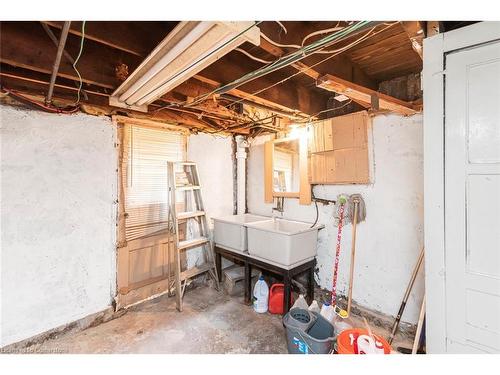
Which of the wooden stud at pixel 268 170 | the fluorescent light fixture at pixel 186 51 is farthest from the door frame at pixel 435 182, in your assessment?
the wooden stud at pixel 268 170

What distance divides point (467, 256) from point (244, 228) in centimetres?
202

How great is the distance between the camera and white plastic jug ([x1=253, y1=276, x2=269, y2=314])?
8.43 feet

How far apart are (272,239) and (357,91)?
153 centimetres

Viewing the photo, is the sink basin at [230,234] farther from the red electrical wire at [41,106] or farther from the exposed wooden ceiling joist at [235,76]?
the red electrical wire at [41,106]

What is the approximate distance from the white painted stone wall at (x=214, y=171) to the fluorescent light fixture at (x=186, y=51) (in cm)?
147

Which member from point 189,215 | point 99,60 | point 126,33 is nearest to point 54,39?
point 126,33

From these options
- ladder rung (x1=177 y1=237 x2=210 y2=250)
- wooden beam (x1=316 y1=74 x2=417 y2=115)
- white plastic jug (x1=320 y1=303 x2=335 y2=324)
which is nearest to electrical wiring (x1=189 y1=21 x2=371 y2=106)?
wooden beam (x1=316 y1=74 x2=417 y2=115)

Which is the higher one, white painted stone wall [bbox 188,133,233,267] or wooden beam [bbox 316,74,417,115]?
wooden beam [bbox 316,74,417,115]

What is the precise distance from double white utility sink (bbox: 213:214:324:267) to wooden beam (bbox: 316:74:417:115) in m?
1.31

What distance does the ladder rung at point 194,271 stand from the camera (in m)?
2.73

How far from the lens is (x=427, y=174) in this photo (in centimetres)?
116

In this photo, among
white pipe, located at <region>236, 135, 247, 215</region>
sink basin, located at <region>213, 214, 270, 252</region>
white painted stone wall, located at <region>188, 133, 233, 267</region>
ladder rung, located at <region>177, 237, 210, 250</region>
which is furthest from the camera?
white pipe, located at <region>236, 135, 247, 215</region>

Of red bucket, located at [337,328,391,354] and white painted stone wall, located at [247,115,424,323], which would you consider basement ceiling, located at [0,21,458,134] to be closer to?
white painted stone wall, located at [247,115,424,323]
